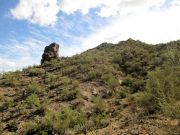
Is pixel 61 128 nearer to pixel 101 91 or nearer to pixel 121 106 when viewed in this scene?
pixel 121 106

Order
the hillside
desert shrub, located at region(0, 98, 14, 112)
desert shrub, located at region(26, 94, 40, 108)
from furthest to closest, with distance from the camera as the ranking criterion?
1. desert shrub, located at region(0, 98, 14, 112)
2. desert shrub, located at region(26, 94, 40, 108)
3. the hillside

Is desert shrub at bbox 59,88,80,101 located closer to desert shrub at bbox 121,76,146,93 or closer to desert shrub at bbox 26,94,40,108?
desert shrub at bbox 26,94,40,108

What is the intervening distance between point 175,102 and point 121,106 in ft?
28.0

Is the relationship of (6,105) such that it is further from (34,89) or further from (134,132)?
(134,132)

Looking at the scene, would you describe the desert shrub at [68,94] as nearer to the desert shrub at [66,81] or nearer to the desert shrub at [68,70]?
the desert shrub at [66,81]

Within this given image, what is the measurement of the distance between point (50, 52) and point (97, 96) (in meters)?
15.0

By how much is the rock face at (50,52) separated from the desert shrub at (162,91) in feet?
76.3

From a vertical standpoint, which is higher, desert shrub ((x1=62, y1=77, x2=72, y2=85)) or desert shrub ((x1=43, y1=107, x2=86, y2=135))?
desert shrub ((x1=62, y1=77, x2=72, y2=85))

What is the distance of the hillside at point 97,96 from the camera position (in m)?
12.0

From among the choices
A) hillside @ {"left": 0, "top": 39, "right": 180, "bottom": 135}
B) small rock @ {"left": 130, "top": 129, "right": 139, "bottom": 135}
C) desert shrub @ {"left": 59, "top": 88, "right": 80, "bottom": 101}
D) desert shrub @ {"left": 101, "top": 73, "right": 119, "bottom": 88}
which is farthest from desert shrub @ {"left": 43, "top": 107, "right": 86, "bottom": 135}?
desert shrub @ {"left": 101, "top": 73, "right": 119, "bottom": 88}

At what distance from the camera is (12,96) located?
2548 centimetres

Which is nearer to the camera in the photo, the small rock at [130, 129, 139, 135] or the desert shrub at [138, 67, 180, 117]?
the small rock at [130, 129, 139, 135]

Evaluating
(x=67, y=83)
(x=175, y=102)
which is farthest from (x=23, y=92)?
(x=175, y=102)

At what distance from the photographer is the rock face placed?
36.7 metres
